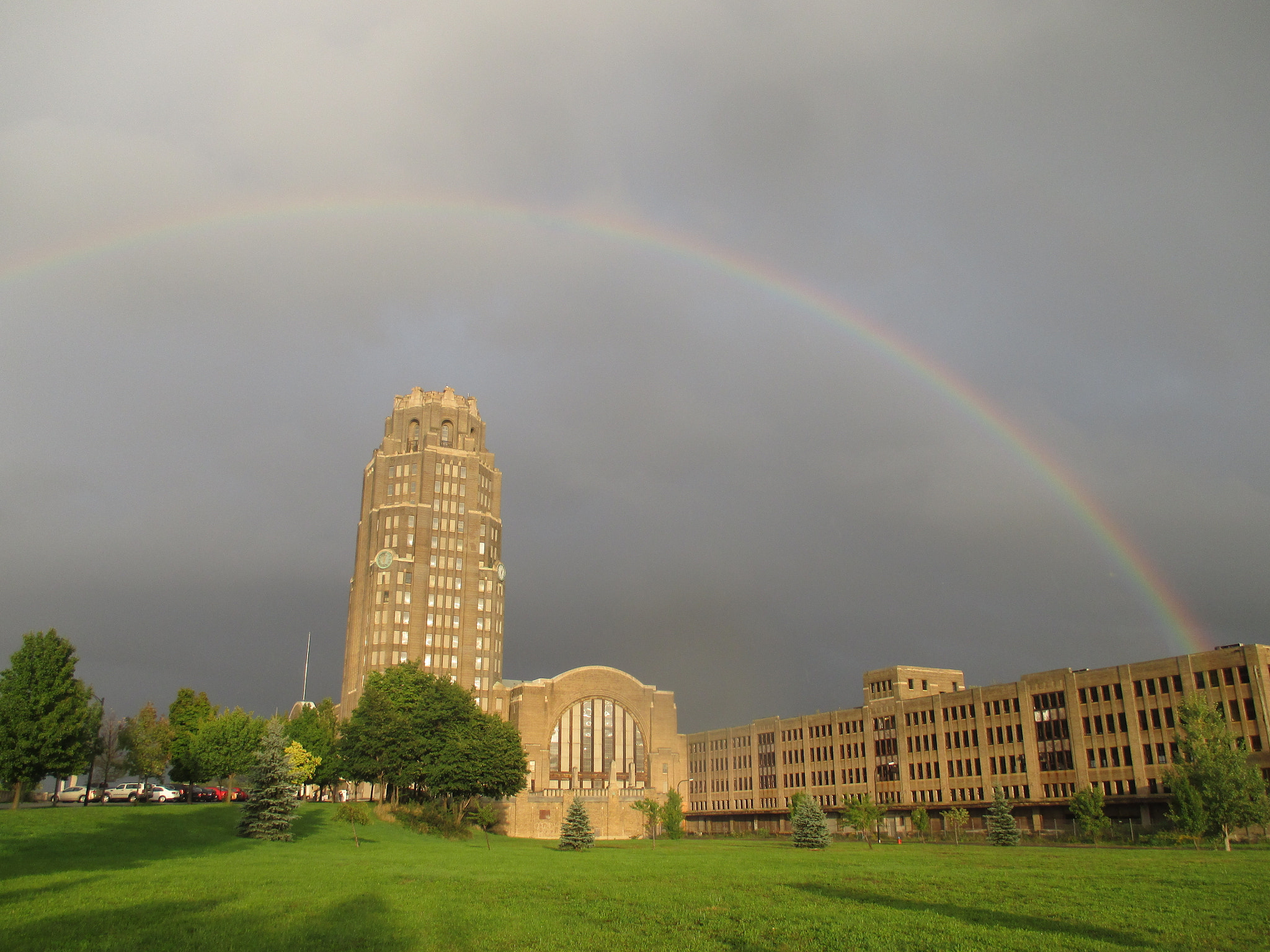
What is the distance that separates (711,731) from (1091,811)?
8473cm

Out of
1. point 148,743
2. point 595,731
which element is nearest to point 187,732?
point 148,743

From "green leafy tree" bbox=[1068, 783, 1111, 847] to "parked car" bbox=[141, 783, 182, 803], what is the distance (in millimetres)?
77055

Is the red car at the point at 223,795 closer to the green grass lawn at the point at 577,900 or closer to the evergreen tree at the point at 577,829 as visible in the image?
the evergreen tree at the point at 577,829

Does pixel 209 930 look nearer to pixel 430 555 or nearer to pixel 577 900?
pixel 577 900

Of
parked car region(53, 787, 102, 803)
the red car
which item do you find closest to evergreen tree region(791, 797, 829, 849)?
the red car

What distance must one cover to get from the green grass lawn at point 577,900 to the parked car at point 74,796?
36.1 m

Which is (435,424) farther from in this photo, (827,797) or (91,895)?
(91,895)

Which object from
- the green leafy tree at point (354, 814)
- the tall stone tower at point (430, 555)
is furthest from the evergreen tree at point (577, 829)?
the tall stone tower at point (430, 555)

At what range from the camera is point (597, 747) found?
499ft

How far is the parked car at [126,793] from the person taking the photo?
8056 cm

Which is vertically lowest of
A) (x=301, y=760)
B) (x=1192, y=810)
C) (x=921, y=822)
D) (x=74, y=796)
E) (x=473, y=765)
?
(x=921, y=822)

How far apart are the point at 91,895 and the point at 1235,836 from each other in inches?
3090

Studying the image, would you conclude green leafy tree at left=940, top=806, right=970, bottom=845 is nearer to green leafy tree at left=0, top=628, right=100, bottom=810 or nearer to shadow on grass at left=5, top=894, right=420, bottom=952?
green leafy tree at left=0, top=628, right=100, bottom=810

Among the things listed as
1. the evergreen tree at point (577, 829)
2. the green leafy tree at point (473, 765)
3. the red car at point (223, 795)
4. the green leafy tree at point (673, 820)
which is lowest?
the green leafy tree at point (673, 820)
